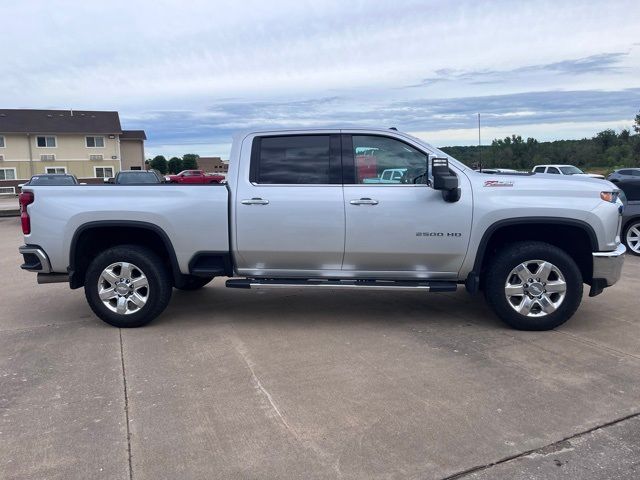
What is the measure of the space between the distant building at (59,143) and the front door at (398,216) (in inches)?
1945

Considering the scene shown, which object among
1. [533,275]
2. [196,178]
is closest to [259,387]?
[533,275]

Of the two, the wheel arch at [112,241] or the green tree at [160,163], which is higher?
the green tree at [160,163]

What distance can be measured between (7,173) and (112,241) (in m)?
49.6

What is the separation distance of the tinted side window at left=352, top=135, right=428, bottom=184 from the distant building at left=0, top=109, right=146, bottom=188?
49.3m

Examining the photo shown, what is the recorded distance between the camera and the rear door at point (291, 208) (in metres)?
5.63

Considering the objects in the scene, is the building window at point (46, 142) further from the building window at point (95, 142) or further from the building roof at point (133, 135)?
the building roof at point (133, 135)

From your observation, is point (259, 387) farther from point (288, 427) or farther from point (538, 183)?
point (538, 183)

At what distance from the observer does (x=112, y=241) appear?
20.3 feet

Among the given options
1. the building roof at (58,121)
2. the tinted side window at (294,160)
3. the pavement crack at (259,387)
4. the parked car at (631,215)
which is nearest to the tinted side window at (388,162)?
the tinted side window at (294,160)

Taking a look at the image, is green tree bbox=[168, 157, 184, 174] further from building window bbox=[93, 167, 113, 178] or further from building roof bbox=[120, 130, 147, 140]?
building window bbox=[93, 167, 113, 178]

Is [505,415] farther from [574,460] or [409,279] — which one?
[409,279]

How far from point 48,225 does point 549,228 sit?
5.02 m

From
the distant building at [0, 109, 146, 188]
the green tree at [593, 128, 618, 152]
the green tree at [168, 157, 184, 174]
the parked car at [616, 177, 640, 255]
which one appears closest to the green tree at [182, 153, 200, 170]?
the green tree at [168, 157, 184, 174]

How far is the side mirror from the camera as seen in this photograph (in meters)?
5.28
